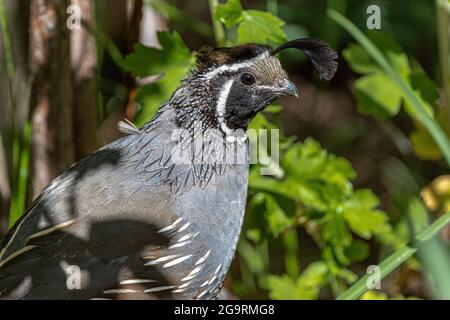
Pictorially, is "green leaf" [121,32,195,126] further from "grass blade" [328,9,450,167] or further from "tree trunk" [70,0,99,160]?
"grass blade" [328,9,450,167]

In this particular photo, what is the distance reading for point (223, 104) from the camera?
2963 mm

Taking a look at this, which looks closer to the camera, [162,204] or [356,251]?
[162,204]

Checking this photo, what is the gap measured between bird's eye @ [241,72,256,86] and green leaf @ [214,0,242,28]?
0.22 meters

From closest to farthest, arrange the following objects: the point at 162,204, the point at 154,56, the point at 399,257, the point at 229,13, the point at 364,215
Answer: the point at 399,257 < the point at 162,204 < the point at 229,13 < the point at 154,56 < the point at 364,215

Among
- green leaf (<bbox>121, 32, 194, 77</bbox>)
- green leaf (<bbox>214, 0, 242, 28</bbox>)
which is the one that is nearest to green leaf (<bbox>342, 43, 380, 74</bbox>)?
green leaf (<bbox>214, 0, 242, 28</bbox>)

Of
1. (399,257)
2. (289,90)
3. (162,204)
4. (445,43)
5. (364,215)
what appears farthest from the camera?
(445,43)

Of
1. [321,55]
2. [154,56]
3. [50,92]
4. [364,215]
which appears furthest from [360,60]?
[50,92]

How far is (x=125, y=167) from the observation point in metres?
2.89

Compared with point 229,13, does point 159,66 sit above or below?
below

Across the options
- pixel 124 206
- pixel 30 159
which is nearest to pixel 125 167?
pixel 124 206

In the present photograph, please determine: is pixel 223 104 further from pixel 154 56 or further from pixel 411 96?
pixel 411 96

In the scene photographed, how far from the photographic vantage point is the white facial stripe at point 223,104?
295cm

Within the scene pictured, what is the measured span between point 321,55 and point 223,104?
1.25ft

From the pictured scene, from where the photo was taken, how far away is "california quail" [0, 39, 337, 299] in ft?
8.86
